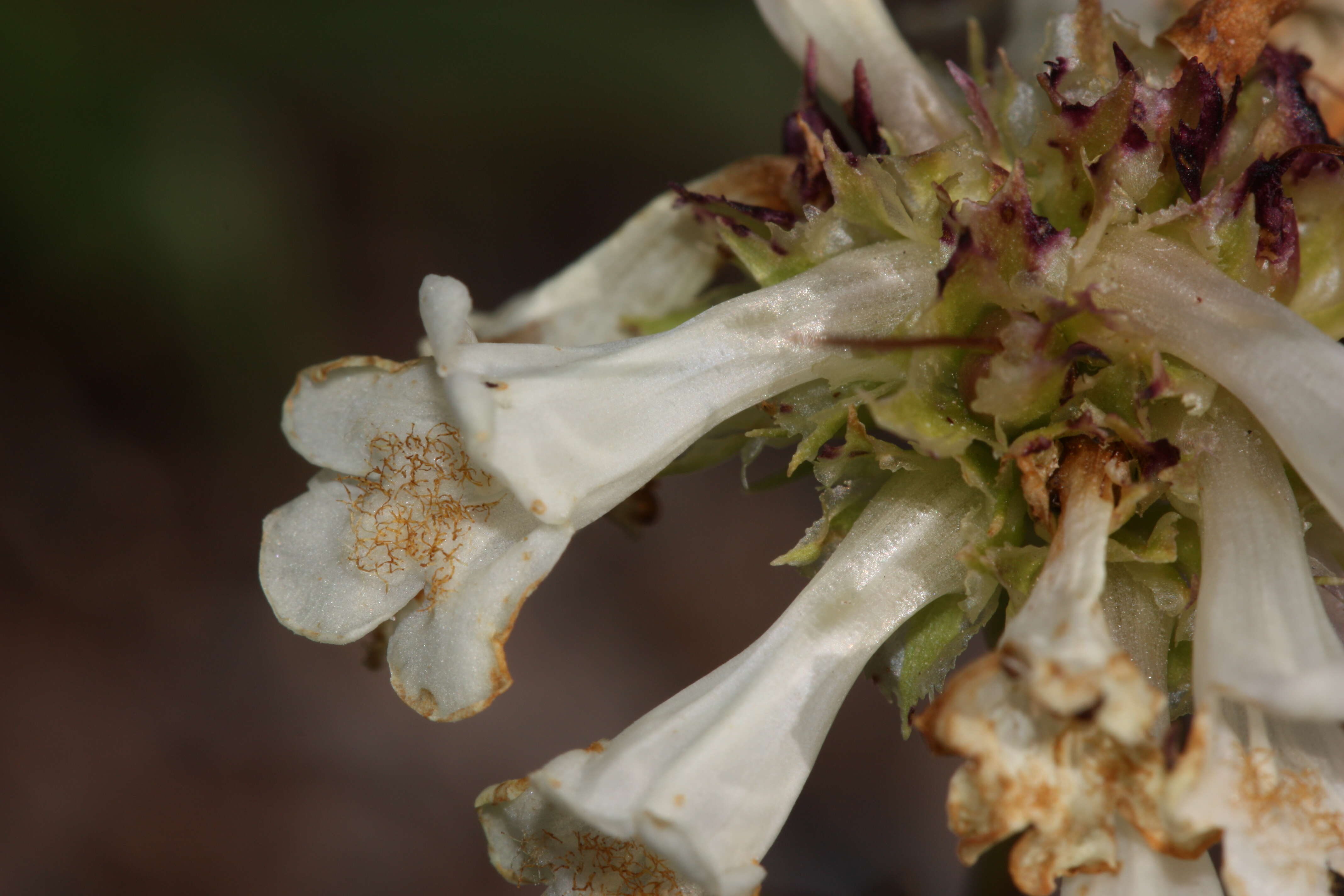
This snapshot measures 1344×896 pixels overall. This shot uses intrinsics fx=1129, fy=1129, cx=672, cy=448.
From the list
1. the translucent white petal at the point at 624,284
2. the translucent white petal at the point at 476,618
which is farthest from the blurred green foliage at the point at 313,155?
the translucent white petal at the point at 476,618

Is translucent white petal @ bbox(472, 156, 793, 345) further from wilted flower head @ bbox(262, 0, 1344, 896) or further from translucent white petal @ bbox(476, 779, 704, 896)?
translucent white petal @ bbox(476, 779, 704, 896)

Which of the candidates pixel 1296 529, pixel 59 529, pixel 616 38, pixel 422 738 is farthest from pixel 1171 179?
pixel 59 529

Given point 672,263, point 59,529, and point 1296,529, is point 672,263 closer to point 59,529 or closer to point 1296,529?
point 1296,529

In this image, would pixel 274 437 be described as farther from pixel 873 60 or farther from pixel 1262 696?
pixel 1262 696

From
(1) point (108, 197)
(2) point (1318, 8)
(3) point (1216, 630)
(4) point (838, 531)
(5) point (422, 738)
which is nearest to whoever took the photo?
(3) point (1216, 630)

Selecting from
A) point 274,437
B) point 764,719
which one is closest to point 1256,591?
point 764,719
